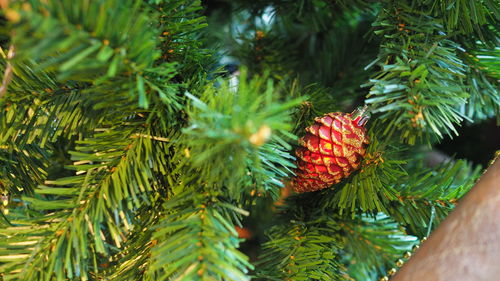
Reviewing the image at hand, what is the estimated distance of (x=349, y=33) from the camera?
49 cm

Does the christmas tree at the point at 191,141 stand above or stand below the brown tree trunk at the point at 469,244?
above

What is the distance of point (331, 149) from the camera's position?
0.30 meters

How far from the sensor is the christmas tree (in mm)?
214

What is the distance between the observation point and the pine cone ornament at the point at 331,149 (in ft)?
0.99

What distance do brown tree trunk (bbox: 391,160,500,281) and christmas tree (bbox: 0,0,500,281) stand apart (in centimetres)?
5

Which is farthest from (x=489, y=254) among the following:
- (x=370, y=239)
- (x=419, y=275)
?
(x=370, y=239)

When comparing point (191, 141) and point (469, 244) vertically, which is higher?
point (191, 141)

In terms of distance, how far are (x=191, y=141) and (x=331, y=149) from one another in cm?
12

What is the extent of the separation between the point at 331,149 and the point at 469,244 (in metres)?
0.11

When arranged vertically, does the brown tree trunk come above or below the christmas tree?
below

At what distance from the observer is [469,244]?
0.26 m

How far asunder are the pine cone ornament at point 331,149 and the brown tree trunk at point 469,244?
0.08m

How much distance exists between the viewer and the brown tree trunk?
25 cm

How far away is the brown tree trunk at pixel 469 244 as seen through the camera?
0.25m
